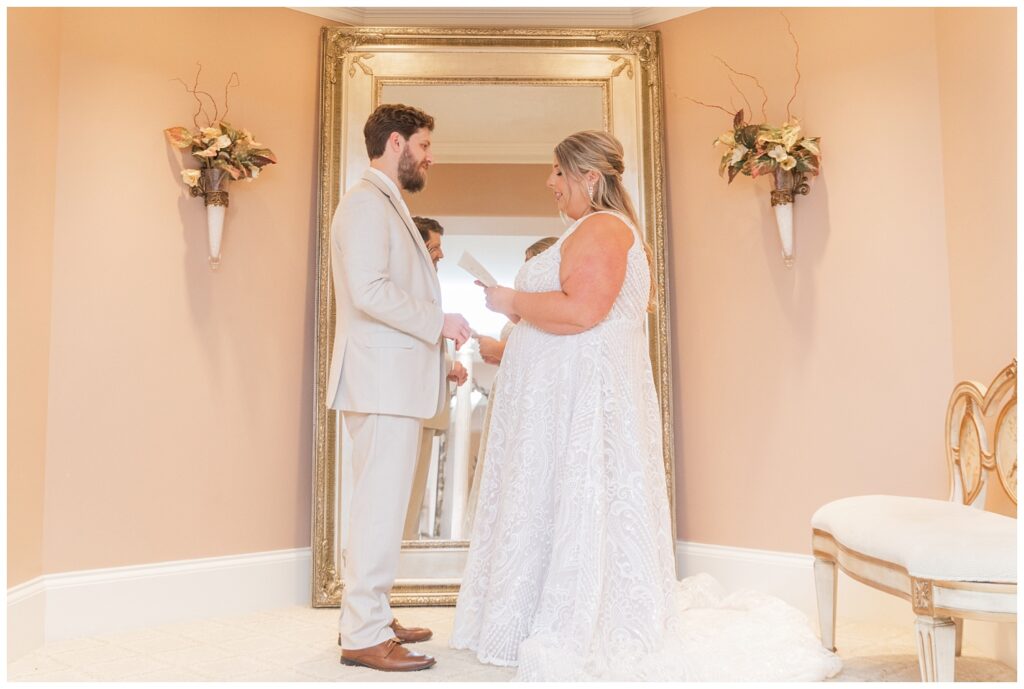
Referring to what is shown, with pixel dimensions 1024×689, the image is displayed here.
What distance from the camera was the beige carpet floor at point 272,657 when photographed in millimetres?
2865

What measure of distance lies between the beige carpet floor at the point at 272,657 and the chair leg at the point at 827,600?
92 mm

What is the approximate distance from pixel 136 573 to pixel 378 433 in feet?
4.81

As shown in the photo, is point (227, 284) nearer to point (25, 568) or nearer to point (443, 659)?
point (25, 568)

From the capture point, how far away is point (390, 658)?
2.89 meters

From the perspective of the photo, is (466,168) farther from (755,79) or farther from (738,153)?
(755,79)

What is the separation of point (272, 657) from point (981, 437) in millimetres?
2454

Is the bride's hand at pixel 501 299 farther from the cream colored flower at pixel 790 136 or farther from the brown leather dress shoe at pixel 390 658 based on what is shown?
the cream colored flower at pixel 790 136

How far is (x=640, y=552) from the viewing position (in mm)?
2773

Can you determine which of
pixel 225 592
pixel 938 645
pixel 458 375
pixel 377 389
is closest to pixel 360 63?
pixel 458 375

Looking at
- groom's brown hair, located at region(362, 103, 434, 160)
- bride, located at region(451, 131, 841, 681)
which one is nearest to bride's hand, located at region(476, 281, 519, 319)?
bride, located at region(451, 131, 841, 681)

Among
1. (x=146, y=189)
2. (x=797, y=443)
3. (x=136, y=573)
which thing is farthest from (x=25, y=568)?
(x=797, y=443)

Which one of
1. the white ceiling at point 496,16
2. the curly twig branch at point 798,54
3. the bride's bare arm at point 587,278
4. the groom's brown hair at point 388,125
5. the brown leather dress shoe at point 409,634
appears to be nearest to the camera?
the bride's bare arm at point 587,278

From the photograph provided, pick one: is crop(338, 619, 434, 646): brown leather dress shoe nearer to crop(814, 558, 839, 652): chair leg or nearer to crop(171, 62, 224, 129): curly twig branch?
crop(814, 558, 839, 652): chair leg

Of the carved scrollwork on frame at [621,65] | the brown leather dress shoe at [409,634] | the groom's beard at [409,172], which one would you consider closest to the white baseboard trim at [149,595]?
the brown leather dress shoe at [409,634]
